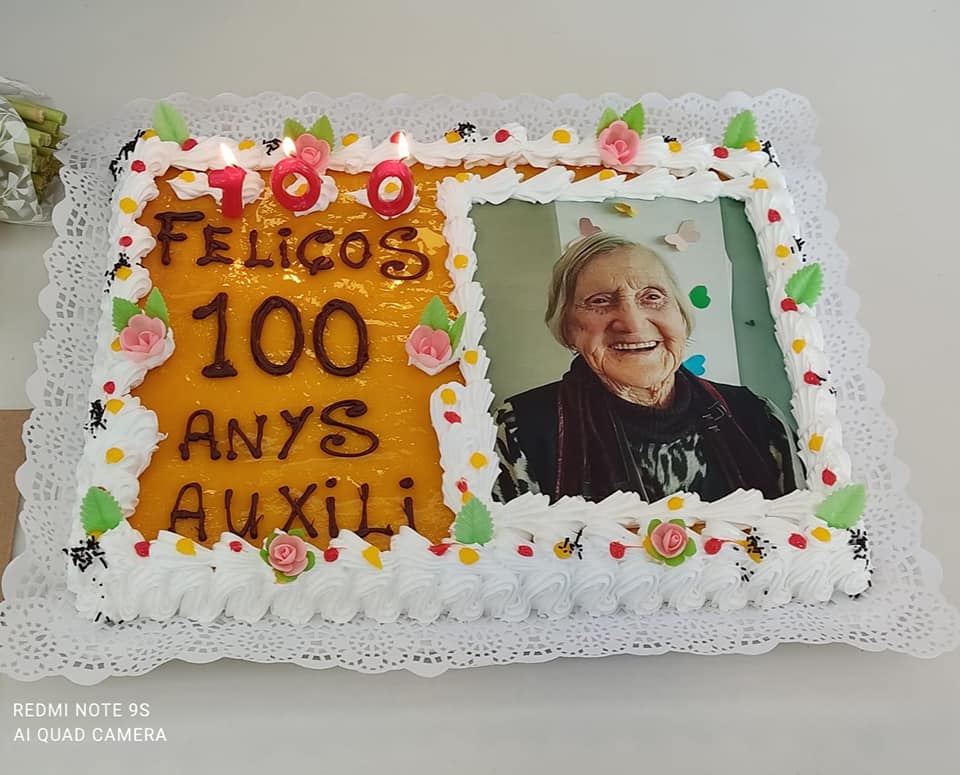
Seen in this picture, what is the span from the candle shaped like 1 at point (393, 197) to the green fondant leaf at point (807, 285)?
1084 millimetres

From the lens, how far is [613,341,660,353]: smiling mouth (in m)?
2.19

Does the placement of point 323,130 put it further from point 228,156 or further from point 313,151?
point 228,156

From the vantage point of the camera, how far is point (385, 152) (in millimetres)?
2430

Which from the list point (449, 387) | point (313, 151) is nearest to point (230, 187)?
point (313, 151)

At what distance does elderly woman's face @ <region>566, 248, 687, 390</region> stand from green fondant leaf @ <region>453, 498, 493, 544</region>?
1.68 feet

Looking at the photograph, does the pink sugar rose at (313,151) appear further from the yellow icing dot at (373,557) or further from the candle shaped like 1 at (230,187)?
the yellow icing dot at (373,557)

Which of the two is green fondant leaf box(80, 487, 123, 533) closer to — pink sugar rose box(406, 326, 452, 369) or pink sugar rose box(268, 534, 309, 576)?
pink sugar rose box(268, 534, 309, 576)

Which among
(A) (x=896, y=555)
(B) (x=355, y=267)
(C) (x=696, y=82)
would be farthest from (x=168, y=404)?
(C) (x=696, y=82)

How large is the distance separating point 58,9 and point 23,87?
2.14ft

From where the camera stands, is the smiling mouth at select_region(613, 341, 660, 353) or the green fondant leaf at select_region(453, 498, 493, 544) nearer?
the green fondant leaf at select_region(453, 498, 493, 544)

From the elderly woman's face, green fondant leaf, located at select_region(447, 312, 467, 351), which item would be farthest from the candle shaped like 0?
the elderly woman's face

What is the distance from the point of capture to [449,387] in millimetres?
2074

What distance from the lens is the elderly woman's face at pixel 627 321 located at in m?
2.18

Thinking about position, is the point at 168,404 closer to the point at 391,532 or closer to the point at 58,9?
the point at 391,532
